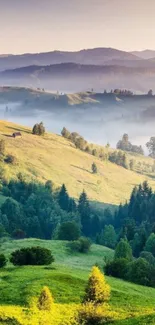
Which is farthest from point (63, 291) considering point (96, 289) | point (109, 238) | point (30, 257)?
point (109, 238)

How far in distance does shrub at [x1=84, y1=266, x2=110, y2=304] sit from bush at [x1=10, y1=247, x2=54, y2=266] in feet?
101

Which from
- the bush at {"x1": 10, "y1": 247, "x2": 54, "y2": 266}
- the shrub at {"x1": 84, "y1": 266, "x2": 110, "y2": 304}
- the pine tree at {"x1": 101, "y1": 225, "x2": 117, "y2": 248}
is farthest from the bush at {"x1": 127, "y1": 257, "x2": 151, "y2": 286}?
the pine tree at {"x1": 101, "y1": 225, "x2": 117, "y2": 248}

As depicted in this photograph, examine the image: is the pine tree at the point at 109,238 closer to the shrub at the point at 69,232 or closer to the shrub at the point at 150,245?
the shrub at the point at 69,232

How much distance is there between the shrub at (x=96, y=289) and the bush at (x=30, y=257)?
30911 millimetres

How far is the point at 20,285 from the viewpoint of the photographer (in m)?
54.9

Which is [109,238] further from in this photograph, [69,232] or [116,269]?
[116,269]

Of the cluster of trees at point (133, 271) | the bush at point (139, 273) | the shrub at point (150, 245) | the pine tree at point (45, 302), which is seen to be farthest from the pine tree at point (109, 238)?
the pine tree at point (45, 302)

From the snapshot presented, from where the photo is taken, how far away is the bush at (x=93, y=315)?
43.0 meters

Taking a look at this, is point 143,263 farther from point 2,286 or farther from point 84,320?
point 84,320

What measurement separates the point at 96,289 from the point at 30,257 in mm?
32259

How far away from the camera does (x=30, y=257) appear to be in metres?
74.4

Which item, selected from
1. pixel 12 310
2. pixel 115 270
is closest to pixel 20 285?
pixel 12 310

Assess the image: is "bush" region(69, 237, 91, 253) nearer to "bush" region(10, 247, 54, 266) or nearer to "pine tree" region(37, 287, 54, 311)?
"bush" region(10, 247, 54, 266)

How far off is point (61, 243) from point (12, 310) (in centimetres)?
7327
